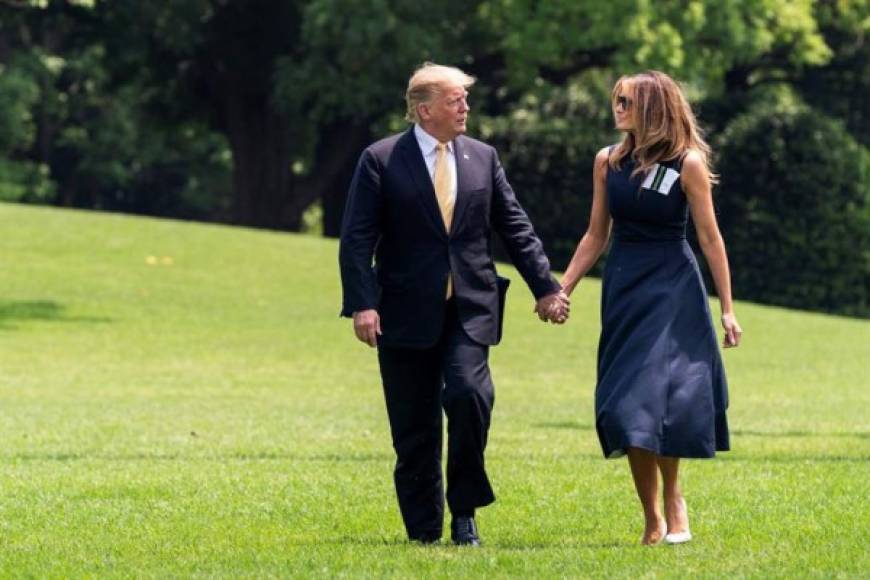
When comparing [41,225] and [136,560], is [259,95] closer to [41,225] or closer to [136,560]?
[41,225]

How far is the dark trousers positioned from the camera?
8.48 metres

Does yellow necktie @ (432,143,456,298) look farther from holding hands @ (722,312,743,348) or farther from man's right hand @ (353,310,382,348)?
holding hands @ (722,312,743,348)

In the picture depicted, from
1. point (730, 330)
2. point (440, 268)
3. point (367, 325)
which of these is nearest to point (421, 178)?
point (440, 268)

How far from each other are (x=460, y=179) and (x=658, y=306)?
3.15 ft

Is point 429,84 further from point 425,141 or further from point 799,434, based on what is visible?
point 799,434

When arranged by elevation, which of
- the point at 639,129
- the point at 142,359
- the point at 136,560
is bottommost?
the point at 142,359

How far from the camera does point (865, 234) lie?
40.4 m

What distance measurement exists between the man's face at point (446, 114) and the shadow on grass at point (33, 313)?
60.0 ft

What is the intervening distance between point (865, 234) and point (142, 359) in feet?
67.3

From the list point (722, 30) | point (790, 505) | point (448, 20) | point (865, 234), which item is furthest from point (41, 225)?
point (790, 505)

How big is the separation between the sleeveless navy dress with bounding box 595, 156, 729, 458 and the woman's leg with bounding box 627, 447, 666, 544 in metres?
0.08

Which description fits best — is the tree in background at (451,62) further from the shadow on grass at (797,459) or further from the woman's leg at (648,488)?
the woman's leg at (648,488)

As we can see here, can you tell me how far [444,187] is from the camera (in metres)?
8.55

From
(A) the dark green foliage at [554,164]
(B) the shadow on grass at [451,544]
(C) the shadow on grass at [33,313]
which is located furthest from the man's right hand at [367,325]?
(A) the dark green foliage at [554,164]
